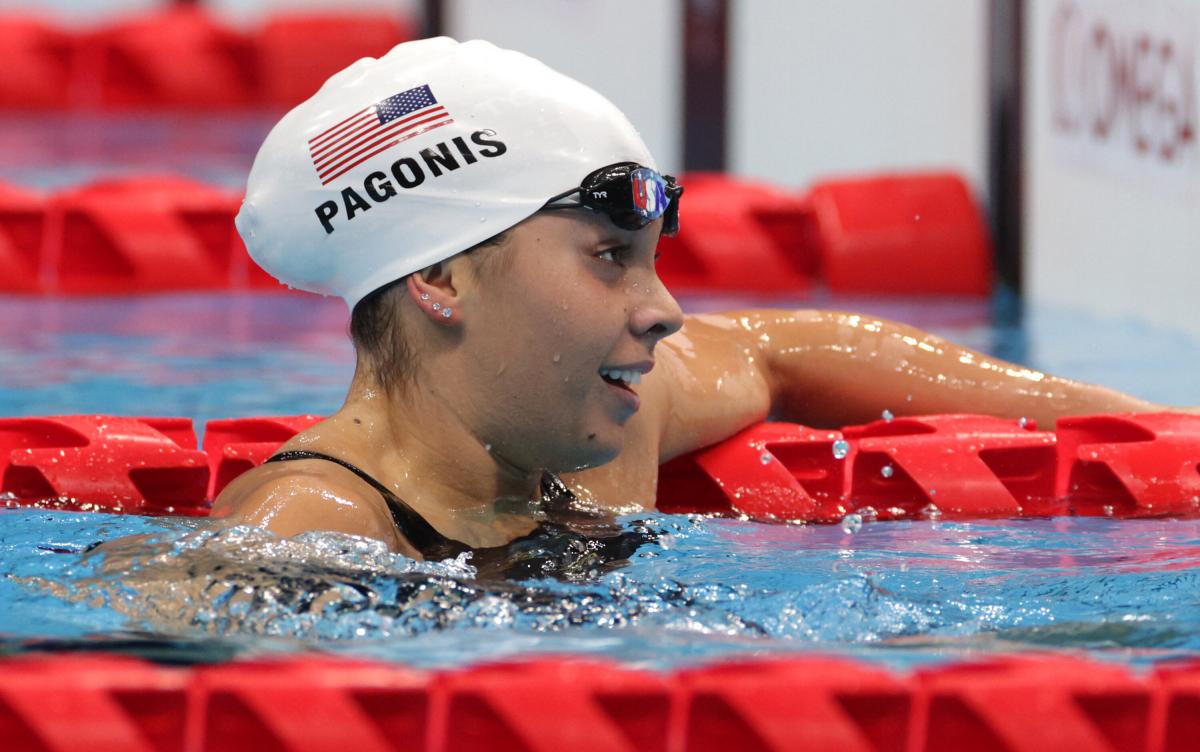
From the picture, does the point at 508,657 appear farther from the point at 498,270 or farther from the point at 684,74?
the point at 684,74

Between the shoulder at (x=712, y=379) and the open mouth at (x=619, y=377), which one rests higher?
the open mouth at (x=619, y=377)

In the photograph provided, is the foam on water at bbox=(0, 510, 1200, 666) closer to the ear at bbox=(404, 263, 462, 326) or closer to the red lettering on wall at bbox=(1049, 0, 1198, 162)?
the ear at bbox=(404, 263, 462, 326)

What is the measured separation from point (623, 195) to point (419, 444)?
0.38 m

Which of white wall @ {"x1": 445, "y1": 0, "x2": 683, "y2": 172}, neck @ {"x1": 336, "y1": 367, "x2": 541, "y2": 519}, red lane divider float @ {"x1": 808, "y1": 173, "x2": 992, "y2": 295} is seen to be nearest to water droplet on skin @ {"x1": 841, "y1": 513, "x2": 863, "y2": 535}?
neck @ {"x1": 336, "y1": 367, "x2": 541, "y2": 519}

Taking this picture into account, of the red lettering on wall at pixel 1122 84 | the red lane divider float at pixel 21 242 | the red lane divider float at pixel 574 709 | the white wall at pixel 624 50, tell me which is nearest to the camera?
the red lane divider float at pixel 574 709

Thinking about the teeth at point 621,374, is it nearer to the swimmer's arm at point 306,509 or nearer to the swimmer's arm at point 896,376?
the swimmer's arm at point 306,509

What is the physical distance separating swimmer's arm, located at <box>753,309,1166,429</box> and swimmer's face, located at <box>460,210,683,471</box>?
814 mm

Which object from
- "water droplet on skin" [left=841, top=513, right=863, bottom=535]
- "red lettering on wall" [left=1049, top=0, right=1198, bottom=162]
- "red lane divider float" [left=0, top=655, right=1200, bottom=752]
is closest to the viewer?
"red lane divider float" [left=0, top=655, right=1200, bottom=752]

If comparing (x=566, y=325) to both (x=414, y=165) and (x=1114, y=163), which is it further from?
(x=1114, y=163)

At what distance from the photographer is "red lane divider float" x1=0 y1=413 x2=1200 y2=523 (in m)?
2.63

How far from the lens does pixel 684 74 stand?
6.50 m

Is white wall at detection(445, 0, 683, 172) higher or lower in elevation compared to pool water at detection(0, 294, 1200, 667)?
higher

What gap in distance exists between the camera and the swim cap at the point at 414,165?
2078 mm

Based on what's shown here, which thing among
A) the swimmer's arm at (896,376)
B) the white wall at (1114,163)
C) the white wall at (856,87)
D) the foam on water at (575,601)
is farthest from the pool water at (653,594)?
the white wall at (856,87)
